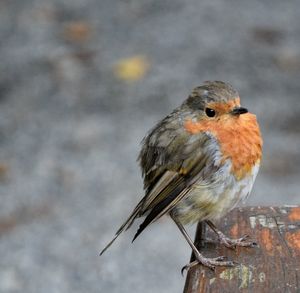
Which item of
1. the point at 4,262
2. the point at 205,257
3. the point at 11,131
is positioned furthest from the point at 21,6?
the point at 205,257

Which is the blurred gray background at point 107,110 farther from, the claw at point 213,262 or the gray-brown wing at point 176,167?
the claw at point 213,262

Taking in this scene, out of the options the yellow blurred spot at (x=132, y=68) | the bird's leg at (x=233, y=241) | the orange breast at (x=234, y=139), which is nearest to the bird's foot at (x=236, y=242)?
the bird's leg at (x=233, y=241)

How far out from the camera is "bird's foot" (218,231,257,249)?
2884 mm

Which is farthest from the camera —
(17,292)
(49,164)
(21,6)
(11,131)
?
(21,6)

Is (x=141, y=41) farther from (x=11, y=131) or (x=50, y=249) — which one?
(x=50, y=249)

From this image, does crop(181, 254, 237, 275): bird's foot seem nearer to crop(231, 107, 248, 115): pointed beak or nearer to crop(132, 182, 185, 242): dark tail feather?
crop(132, 182, 185, 242): dark tail feather

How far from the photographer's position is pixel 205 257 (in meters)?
2.96

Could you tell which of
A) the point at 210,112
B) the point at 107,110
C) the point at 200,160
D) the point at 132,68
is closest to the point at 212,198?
the point at 200,160

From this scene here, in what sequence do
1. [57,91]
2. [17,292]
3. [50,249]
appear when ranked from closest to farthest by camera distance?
[17,292] → [50,249] → [57,91]

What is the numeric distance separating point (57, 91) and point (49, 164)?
45.8 inches

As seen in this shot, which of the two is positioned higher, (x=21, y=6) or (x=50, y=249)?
(x=21, y=6)

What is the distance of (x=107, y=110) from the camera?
22.6ft

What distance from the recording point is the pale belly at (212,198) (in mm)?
3326

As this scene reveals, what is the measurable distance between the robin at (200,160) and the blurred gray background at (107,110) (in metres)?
1.80
